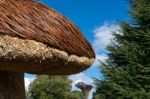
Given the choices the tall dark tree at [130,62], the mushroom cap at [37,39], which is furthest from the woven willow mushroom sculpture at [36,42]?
the tall dark tree at [130,62]

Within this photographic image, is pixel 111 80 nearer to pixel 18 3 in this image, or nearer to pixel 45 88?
pixel 18 3

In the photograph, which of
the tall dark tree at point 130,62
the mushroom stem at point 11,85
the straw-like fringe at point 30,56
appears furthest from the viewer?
the tall dark tree at point 130,62

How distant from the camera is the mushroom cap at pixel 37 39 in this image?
9.84 ft

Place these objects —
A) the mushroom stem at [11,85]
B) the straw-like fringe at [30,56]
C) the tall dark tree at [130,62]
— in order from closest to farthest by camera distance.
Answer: the straw-like fringe at [30,56] < the mushroom stem at [11,85] < the tall dark tree at [130,62]

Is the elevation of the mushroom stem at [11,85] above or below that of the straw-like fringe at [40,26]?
below

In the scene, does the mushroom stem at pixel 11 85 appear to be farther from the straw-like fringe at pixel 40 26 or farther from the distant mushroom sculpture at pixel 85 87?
the distant mushroom sculpture at pixel 85 87

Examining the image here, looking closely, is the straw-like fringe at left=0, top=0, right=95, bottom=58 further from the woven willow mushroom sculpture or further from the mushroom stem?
the mushroom stem

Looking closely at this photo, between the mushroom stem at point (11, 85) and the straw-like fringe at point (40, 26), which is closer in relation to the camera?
the straw-like fringe at point (40, 26)

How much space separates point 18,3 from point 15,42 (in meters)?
0.40

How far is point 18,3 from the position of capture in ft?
10.7

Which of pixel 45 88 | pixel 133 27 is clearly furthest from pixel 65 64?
pixel 45 88

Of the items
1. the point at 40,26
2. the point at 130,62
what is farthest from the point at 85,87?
the point at 40,26

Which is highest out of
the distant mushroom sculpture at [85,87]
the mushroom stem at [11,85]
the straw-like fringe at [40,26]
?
the distant mushroom sculpture at [85,87]

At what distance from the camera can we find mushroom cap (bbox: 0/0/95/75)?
3.00 metres
